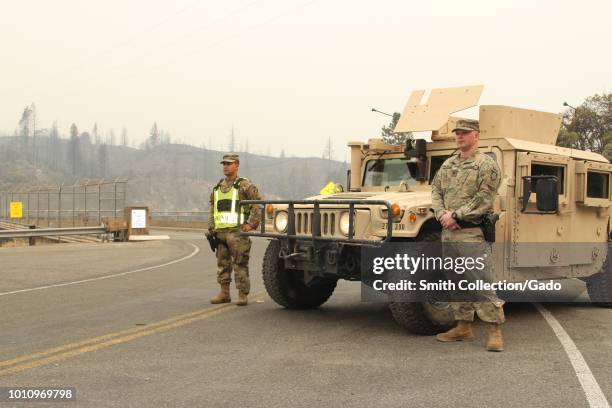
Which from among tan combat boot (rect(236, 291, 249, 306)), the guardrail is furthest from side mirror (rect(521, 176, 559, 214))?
the guardrail

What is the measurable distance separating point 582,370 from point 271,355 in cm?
236

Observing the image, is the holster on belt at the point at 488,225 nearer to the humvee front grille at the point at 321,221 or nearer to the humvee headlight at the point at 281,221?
the humvee front grille at the point at 321,221

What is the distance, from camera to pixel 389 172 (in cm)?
801

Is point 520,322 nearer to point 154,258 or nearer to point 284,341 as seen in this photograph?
point 284,341

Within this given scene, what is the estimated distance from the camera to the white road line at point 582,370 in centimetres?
414

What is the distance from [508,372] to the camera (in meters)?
4.86

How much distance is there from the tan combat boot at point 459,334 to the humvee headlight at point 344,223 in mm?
1273

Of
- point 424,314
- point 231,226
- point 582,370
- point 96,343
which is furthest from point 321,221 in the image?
point 582,370

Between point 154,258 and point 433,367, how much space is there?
472 inches

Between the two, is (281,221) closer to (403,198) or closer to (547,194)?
(403,198)

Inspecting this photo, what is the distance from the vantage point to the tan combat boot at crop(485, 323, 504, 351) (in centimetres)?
556

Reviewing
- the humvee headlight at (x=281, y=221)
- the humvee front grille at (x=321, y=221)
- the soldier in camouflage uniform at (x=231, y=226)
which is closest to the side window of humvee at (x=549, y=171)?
the humvee front grille at (x=321, y=221)

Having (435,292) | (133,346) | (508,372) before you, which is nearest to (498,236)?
(435,292)

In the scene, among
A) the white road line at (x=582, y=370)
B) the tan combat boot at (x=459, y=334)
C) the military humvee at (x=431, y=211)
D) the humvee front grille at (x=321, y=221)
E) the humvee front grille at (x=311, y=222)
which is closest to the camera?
the white road line at (x=582, y=370)
